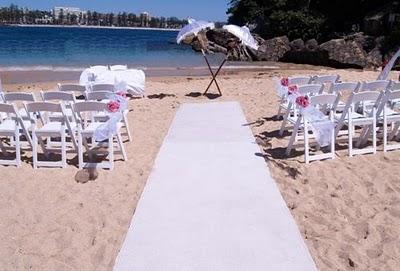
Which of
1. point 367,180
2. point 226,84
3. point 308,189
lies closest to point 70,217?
point 308,189

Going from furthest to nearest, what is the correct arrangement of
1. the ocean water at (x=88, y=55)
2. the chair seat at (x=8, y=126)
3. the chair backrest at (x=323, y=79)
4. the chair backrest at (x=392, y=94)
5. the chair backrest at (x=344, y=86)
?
the ocean water at (x=88, y=55) < the chair backrest at (x=323, y=79) < the chair backrest at (x=344, y=86) < the chair backrest at (x=392, y=94) < the chair seat at (x=8, y=126)

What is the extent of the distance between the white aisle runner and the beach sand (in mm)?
181

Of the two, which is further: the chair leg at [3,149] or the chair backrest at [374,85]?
the chair backrest at [374,85]

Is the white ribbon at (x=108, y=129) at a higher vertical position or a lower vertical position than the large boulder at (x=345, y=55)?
higher

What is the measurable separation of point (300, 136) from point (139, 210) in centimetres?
374

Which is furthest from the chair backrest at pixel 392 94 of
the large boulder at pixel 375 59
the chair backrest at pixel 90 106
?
the large boulder at pixel 375 59

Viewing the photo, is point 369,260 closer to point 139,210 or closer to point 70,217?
point 139,210

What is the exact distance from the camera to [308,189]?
6.08 metres

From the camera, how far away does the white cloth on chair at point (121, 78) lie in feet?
43.8

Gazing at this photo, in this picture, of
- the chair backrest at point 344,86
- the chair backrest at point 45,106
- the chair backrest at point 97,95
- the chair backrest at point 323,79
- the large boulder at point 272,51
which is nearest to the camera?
the chair backrest at point 45,106

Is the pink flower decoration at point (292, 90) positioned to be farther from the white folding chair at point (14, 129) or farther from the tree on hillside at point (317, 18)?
the tree on hillside at point (317, 18)

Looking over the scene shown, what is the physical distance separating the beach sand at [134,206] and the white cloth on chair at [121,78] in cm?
526

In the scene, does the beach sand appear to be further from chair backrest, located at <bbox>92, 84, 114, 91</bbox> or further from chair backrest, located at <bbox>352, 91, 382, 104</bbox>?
chair backrest, located at <bbox>92, 84, 114, 91</bbox>

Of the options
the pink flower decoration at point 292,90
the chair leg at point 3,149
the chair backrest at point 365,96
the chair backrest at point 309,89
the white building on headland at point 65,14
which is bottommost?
the white building on headland at point 65,14
